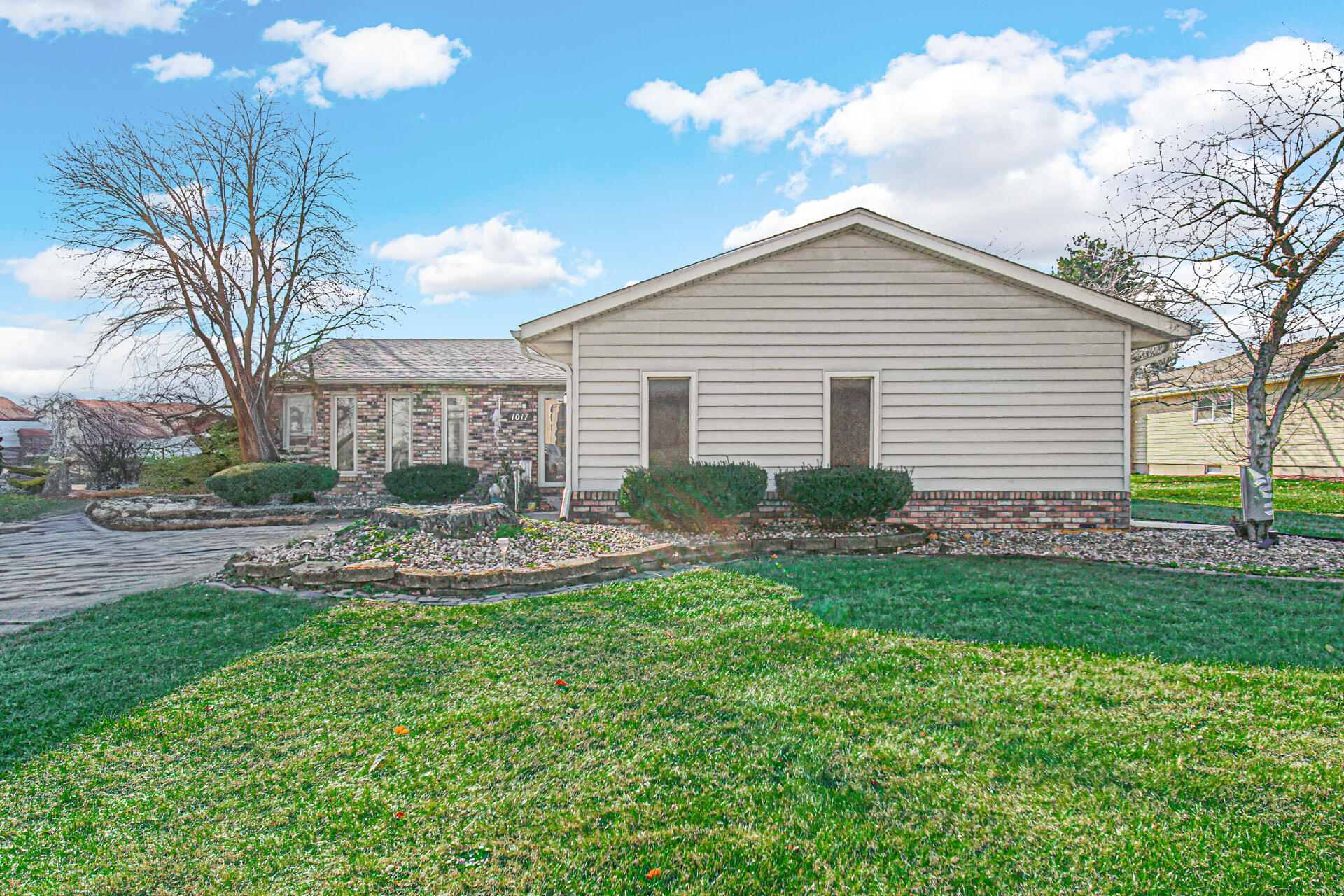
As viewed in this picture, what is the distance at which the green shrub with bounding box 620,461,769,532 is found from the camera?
8648 mm

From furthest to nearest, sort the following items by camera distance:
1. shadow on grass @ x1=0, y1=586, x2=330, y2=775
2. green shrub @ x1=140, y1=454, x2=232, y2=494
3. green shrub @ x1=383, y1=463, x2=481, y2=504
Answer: green shrub @ x1=140, y1=454, x2=232, y2=494 → green shrub @ x1=383, y1=463, x2=481, y2=504 → shadow on grass @ x1=0, y1=586, x2=330, y2=775

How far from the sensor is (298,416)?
1653 centimetres

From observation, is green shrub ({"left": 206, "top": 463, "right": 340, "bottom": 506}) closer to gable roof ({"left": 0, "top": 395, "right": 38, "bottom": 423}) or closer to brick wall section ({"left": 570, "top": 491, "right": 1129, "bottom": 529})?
brick wall section ({"left": 570, "top": 491, "right": 1129, "bottom": 529})

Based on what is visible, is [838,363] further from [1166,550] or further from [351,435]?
[351,435]

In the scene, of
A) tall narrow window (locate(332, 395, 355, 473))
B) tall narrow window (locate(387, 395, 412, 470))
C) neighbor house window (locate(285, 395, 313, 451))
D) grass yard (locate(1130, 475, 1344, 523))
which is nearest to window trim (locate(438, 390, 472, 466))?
tall narrow window (locate(387, 395, 412, 470))

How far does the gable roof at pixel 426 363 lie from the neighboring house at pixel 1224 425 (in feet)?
42.7

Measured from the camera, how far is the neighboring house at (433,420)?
1555 centimetres

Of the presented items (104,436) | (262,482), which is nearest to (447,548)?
(262,482)

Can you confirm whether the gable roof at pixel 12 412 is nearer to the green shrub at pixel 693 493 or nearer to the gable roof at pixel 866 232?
the gable roof at pixel 866 232

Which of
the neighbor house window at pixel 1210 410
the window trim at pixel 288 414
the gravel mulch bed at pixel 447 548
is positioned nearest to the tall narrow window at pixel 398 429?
the window trim at pixel 288 414

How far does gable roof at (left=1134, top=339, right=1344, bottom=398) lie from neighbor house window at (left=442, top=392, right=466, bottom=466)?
13.4 metres

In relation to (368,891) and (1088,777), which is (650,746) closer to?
(368,891)

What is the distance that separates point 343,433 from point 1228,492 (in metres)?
20.0

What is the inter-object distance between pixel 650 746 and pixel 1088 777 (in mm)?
1706
